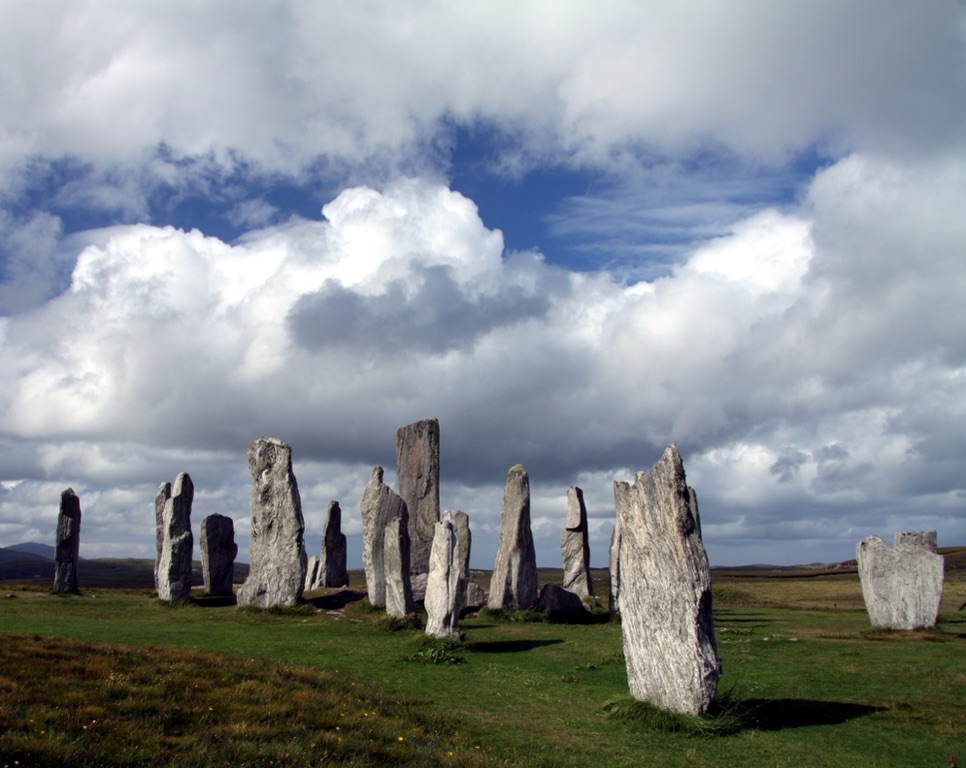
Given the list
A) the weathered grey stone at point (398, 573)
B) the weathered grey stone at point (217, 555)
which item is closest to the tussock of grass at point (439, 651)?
the weathered grey stone at point (398, 573)

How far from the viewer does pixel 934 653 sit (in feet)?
58.6

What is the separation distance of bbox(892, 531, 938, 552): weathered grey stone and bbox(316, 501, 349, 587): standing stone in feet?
74.6

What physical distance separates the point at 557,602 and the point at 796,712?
14064mm

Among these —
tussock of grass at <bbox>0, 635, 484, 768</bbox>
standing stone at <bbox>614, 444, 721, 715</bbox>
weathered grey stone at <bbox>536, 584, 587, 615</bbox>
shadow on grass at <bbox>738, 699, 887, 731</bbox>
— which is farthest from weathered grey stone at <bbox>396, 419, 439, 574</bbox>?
standing stone at <bbox>614, 444, 721, 715</bbox>

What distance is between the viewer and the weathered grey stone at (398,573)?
872 inches

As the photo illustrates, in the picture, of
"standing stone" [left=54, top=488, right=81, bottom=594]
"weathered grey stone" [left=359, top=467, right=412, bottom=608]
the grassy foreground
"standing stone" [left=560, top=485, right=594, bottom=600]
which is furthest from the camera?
"standing stone" [left=54, top=488, right=81, bottom=594]

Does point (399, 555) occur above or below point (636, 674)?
above

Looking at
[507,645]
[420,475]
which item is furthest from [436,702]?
[420,475]

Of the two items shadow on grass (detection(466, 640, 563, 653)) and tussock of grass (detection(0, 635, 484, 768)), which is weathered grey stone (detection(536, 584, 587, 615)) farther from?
tussock of grass (detection(0, 635, 484, 768))

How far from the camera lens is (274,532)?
88.0 feet

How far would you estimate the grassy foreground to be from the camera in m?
8.74

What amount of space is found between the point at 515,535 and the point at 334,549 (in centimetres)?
1252

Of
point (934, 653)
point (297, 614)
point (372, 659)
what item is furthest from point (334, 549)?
point (934, 653)

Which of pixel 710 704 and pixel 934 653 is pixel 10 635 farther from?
pixel 934 653
